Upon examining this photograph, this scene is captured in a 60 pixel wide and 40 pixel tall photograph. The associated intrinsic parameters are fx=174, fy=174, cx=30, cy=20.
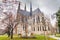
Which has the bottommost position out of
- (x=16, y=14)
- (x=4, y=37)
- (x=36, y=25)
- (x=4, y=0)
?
(x=4, y=37)

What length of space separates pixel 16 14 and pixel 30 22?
0.46 m

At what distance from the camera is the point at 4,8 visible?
493 cm

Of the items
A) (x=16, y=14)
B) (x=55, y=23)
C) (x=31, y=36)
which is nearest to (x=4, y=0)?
(x=16, y=14)

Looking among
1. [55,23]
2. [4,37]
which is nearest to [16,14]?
[4,37]

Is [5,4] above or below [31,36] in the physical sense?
above

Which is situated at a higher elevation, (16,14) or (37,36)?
(16,14)

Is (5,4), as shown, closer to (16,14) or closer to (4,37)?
(16,14)

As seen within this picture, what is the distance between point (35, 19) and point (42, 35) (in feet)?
1.63

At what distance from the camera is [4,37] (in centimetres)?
481

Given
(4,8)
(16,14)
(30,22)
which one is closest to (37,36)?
(30,22)

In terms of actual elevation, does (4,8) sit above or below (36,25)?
above

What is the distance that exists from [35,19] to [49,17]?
1.35 ft

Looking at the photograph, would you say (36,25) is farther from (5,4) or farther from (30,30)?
(5,4)

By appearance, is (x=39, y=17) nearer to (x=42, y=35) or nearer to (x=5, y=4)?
(x=42, y=35)
